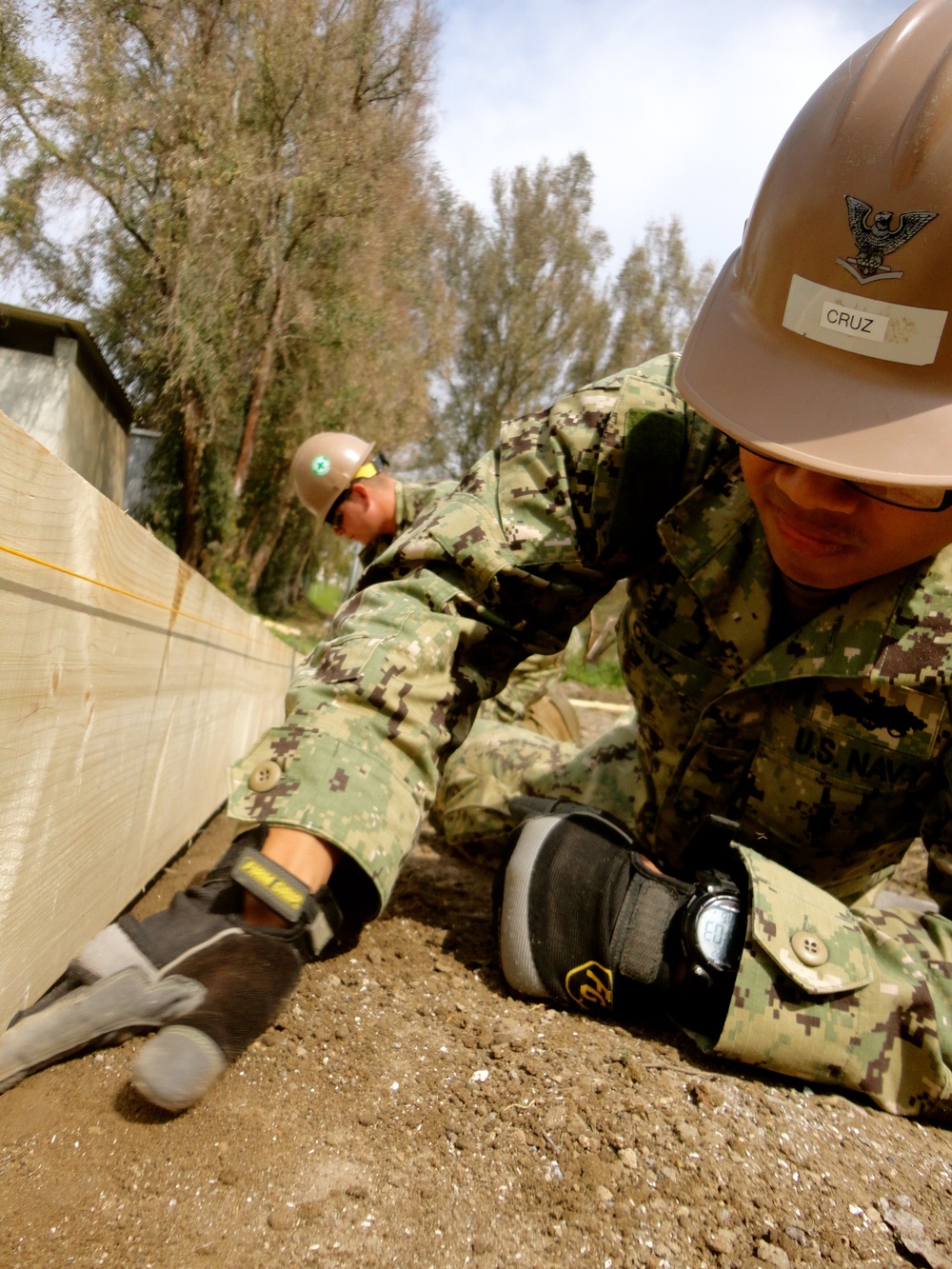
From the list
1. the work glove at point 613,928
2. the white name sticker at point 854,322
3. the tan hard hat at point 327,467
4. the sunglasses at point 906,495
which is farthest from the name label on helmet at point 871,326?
the tan hard hat at point 327,467

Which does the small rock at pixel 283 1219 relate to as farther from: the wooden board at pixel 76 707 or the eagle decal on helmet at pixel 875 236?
the eagle decal on helmet at pixel 875 236

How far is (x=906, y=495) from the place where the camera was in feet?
4.40

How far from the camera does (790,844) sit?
6.18 ft

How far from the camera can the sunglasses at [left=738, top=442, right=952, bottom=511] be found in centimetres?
134

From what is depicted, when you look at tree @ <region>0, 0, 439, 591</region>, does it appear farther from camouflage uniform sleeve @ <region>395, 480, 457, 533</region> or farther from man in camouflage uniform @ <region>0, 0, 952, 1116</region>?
man in camouflage uniform @ <region>0, 0, 952, 1116</region>

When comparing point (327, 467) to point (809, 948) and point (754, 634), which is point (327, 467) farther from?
point (809, 948)

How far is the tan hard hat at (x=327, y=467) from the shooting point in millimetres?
4656

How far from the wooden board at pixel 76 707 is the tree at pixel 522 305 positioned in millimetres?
18999

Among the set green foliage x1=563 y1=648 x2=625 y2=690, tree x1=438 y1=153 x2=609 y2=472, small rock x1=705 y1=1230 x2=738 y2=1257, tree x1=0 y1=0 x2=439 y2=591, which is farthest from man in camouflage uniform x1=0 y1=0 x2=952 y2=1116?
tree x1=438 y1=153 x2=609 y2=472

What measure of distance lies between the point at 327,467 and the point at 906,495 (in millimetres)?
3659

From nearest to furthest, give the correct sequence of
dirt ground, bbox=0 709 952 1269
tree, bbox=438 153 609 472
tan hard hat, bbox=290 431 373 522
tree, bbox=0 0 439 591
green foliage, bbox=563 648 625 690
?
dirt ground, bbox=0 709 952 1269 → tan hard hat, bbox=290 431 373 522 → tree, bbox=0 0 439 591 → green foliage, bbox=563 648 625 690 → tree, bbox=438 153 609 472

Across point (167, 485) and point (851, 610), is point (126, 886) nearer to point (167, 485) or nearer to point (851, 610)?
point (851, 610)

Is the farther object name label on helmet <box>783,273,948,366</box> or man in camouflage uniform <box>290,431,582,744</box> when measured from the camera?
man in camouflage uniform <box>290,431,582,744</box>

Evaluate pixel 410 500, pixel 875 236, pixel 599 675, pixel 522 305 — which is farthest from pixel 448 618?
pixel 522 305
